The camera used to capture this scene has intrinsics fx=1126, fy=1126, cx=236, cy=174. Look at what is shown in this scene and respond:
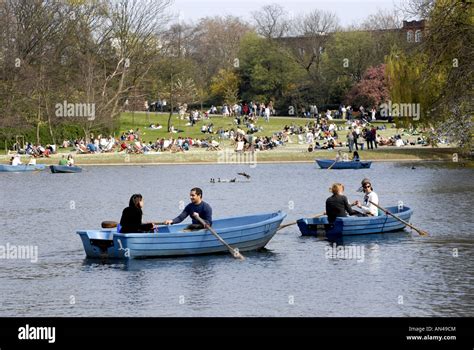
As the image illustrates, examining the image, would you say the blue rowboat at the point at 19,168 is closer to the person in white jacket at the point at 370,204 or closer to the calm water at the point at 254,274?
the calm water at the point at 254,274

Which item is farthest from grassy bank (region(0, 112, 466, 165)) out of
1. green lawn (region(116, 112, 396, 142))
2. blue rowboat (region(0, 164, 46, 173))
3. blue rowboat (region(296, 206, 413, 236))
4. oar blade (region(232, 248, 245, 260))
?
oar blade (region(232, 248, 245, 260))

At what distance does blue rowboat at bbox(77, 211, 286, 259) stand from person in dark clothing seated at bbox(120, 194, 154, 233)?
0.77 ft

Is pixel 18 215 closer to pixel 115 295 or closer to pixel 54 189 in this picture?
pixel 54 189

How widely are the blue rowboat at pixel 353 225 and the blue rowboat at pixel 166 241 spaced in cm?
359

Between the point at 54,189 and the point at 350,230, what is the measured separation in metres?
30.9

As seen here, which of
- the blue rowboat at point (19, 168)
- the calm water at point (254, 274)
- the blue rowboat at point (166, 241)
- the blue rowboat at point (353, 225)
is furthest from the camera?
the blue rowboat at point (19, 168)

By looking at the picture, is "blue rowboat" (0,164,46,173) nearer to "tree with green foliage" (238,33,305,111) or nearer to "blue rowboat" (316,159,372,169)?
"blue rowboat" (316,159,372,169)

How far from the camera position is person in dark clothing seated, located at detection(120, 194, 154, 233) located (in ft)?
106

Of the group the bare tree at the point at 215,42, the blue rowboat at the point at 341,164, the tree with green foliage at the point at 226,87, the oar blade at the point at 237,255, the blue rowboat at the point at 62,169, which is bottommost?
the oar blade at the point at 237,255

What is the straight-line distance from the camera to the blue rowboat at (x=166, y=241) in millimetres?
32719

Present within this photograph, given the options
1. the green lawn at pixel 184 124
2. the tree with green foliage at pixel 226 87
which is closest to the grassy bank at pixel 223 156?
the green lawn at pixel 184 124

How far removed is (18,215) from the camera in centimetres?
5006

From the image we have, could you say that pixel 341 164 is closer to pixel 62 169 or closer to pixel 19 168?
pixel 62 169
